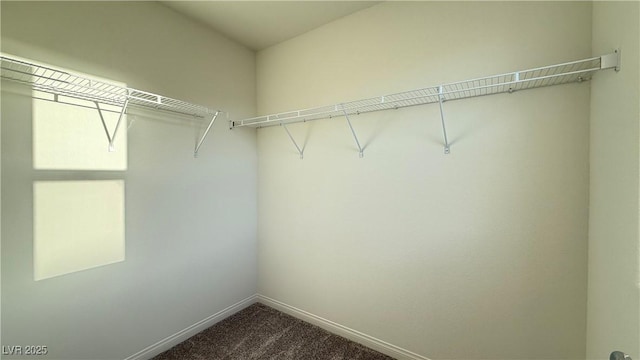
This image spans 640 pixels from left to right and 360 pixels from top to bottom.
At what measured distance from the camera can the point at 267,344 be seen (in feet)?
6.62

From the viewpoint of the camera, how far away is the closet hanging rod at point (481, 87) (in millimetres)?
1174

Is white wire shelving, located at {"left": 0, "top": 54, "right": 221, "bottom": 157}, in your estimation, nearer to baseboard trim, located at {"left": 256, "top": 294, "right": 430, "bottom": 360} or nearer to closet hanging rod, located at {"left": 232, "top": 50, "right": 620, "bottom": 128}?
closet hanging rod, located at {"left": 232, "top": 50, "right": 620, "bottom": 128}

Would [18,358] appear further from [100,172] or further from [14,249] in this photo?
[100,172]

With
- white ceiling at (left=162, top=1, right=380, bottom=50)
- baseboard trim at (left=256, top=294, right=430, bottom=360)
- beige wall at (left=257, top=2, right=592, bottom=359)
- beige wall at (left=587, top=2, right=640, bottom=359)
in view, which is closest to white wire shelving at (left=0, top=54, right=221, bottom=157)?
white ceiling at (left=162, top=1, right=380, bottom=50)

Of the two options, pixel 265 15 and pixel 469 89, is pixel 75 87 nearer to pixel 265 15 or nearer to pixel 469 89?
pixel 265 15

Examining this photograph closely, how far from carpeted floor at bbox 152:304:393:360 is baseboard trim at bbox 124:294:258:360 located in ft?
0.12

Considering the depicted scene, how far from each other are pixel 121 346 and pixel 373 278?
1.82 metres

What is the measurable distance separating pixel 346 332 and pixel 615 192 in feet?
6.19

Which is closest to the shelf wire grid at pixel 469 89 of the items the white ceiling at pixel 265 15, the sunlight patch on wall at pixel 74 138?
the white ceiling at pixel 265 15

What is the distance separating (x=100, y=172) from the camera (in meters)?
1.62

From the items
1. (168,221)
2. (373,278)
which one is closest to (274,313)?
(373,278)

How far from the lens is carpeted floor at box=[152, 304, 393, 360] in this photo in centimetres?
190

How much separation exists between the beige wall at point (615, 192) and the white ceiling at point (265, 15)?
1.45m

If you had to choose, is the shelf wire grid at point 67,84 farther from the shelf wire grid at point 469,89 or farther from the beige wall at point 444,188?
the beige wall at point 444,188
